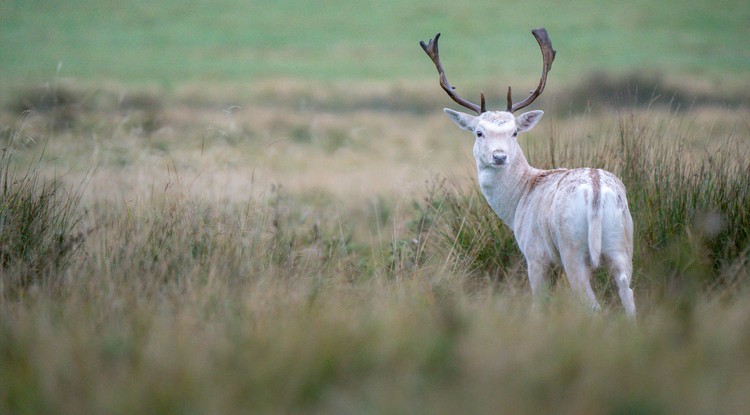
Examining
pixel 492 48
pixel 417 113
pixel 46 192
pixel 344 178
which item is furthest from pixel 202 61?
pixel 46 192

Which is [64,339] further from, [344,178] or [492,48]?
[492,48]

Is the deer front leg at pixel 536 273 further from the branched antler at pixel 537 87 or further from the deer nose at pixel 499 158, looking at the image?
the branched antler at pixel 537 87

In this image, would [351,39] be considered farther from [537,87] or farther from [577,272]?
[577,272]

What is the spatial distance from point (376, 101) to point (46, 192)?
1065 inches

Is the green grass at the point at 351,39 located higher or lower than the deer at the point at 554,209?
higher

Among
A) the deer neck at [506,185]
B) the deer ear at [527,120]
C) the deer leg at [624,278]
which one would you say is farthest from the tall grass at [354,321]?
the deer ear at [527,120]

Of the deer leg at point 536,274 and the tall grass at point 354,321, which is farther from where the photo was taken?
the deer leg at point 536,274

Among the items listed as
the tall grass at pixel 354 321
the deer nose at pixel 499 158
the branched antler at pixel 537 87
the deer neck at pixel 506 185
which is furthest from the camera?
the branched antler at pixel 537 87

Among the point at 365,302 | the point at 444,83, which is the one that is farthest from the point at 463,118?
the point at 365,302

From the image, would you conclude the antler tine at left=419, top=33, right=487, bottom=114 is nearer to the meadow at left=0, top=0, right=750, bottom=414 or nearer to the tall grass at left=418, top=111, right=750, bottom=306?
the meadow at left=0, top=0, right=750, bottom=414

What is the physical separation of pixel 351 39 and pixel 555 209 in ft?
166

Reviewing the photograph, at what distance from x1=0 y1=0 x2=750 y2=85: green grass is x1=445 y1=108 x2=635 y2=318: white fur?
2835cm

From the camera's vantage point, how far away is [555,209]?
5.42 meters

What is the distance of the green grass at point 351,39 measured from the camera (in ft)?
137
